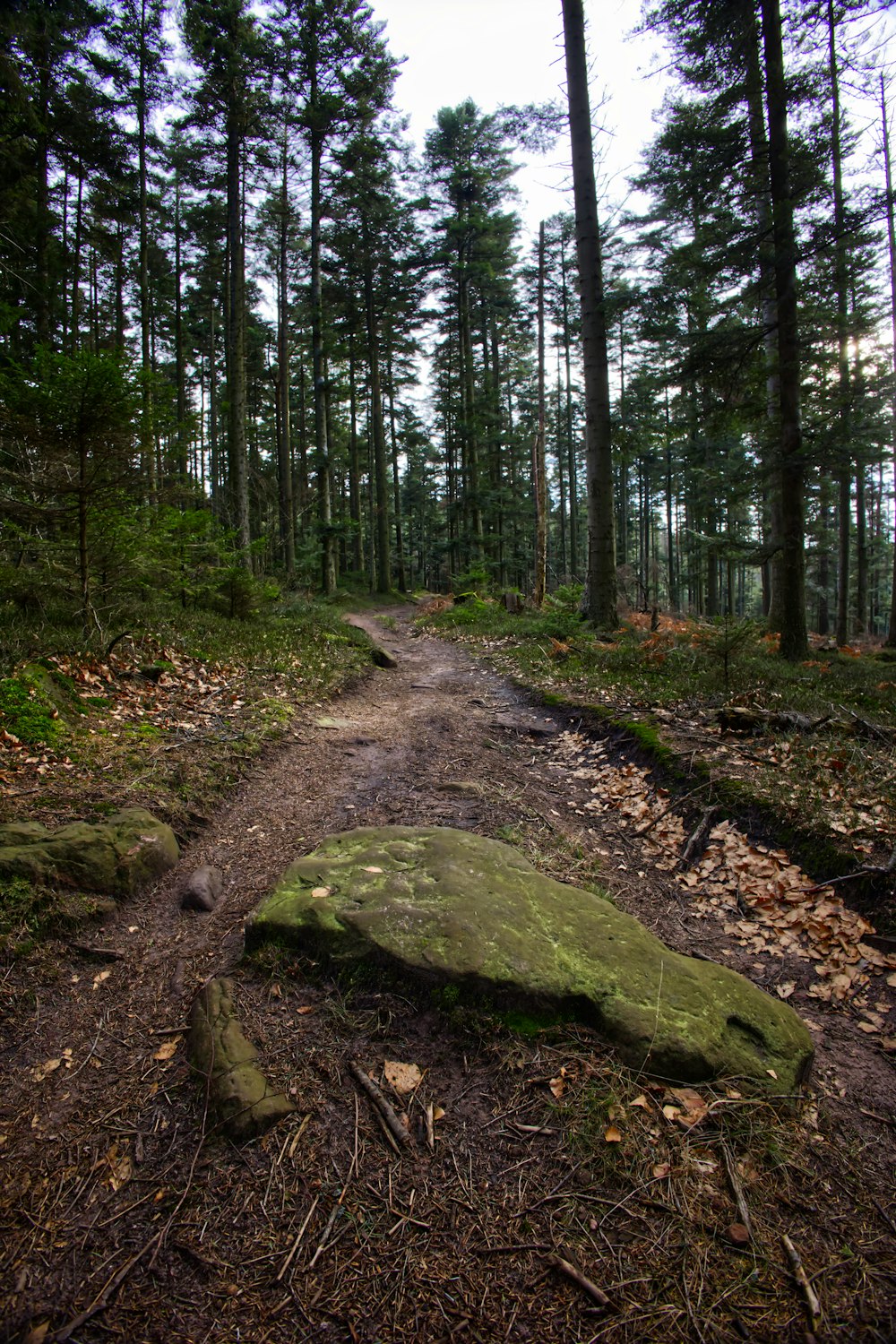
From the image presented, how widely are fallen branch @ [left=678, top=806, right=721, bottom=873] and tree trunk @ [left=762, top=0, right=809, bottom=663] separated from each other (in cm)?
636

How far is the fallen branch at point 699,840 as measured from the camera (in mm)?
4203

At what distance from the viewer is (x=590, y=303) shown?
10.4 metres

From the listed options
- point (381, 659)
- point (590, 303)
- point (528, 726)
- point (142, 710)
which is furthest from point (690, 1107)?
point (590, 303)

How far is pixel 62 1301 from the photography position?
1.47 m

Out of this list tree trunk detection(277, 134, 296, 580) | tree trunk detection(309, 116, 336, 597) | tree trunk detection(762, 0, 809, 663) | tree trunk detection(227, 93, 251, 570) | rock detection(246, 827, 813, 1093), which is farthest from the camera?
tree trunk detection(277, 134, 296, 580)

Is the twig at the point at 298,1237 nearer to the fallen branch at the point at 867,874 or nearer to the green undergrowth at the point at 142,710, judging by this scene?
the green undergrowth at the point at 142,710

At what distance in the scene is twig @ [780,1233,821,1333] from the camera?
1479mm

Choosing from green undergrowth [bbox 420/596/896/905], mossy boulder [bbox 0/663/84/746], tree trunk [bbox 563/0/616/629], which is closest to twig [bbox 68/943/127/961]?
mossy boulder [bbox 0/663/84/746]

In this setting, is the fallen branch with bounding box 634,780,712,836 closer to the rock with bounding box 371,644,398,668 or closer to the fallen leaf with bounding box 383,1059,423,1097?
the fallen leaf with bounding box 383,1059,423,1097

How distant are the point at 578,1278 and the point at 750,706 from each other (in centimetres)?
563

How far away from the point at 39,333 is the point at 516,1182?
17.4 m

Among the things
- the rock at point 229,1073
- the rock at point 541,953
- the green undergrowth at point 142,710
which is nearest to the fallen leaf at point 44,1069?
the rock at point 229,1073

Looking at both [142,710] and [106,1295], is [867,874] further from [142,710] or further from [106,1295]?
[142,710]

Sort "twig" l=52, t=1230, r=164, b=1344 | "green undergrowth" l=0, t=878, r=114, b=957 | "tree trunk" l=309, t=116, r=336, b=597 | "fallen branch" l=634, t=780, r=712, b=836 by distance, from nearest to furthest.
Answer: "twig" l=52, t=1230, r=164, b=1344
"green undergrowth" l=0, t=878, r=114, b=957
"fallen branch" l=634, t=780, r=712, b=836
"tree trunk" l=309, t=116, r=336, b=597
